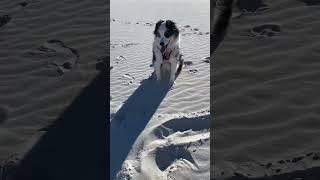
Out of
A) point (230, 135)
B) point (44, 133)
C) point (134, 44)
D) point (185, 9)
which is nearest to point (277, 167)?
point (230, 135)

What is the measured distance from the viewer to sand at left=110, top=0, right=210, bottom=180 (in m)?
4.19

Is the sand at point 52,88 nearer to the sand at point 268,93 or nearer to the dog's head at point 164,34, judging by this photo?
the dog's head at point 164,34

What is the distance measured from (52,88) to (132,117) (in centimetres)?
111

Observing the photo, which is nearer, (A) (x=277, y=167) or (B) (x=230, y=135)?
(A) (x=277, y=167)

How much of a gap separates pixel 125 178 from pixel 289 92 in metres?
2.02

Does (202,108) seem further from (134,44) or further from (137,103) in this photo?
(134,44)

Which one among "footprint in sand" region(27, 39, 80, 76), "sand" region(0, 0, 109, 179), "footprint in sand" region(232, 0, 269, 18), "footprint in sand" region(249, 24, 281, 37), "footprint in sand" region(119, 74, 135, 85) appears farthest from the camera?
"footprint in sand" region(232, 0, 269, 18)

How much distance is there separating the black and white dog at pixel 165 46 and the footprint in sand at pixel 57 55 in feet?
3.35

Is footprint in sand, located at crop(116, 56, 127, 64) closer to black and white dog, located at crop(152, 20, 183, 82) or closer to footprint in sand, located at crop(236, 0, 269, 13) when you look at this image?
black and white dog, located at crop(152, 20, 183, 82)

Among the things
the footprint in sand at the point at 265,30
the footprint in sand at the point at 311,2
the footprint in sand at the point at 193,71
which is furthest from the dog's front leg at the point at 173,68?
the footprint in sand at the point at 311,2

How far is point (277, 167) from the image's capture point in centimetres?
412

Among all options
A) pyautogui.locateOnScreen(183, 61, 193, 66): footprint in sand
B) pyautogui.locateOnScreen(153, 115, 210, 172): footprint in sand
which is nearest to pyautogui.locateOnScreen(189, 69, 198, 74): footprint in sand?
pyautogui.locateOnScreen(183, 61, 193, 66): footprint in sand

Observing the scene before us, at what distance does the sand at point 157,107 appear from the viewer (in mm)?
4188

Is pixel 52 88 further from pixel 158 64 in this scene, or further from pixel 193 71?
pixel 193 71
